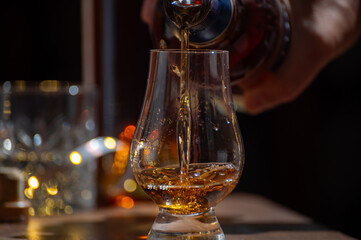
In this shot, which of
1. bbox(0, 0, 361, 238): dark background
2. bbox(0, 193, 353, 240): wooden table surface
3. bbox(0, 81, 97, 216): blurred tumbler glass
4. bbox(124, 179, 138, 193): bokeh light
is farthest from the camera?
bbox(0, 0, 361, 238): dark background

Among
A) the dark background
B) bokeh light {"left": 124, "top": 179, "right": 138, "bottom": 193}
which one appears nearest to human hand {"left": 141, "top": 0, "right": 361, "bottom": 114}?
bokeh light {"left": 124, "top": 179, "right": 138, "bottom": 193}

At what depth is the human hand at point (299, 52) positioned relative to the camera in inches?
31.9

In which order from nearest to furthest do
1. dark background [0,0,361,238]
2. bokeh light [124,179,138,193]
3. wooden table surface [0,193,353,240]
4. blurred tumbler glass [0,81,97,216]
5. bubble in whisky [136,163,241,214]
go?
bubble in whisky [136,163,241,214]
wooden table surface [0,193,353,240]
blurred tumbler glass [0,81,97,216]
bokeh light [124,179,138,193]
dark background [0,0,361,238]

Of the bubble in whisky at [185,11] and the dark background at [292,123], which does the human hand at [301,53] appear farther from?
the dark background at [292,123]

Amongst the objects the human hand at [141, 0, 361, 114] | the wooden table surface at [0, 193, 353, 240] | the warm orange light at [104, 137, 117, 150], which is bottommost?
the wooden table surface at [0, 193, 353, 240]

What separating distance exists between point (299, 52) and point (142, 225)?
1.07ft

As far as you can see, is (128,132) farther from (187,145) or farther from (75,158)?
(187,145)

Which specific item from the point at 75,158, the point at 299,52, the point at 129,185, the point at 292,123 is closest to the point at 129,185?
the point at 129,185

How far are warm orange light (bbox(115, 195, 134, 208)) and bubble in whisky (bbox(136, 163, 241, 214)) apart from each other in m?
0.39

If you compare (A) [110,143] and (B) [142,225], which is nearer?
(B) [142,225]

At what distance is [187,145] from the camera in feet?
1.96

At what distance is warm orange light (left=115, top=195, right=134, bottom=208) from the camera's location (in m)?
0.99

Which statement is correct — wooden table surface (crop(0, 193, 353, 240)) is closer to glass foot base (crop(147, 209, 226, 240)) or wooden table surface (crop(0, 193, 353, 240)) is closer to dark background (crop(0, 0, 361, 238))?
glass foot base (crop(147, 209, 226, 240))

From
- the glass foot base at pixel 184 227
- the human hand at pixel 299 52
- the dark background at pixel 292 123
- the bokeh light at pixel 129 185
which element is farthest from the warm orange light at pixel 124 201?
the dark background at pixel 292 123
